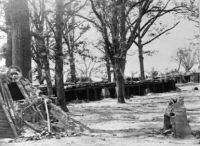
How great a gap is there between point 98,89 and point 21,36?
1279cm

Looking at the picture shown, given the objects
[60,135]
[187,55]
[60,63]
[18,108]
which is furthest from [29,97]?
[187,55]

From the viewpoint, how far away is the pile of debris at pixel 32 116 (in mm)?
7988

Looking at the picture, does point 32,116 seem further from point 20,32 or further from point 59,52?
point 59,52

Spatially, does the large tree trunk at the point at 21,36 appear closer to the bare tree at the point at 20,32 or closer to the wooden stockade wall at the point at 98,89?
the bare tree at the point at 20,32

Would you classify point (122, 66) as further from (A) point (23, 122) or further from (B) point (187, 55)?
(B) point (187, 55)

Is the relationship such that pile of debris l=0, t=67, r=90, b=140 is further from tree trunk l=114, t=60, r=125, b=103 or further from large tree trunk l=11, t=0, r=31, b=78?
tree trunk l=114, t=60, r=125, b=103

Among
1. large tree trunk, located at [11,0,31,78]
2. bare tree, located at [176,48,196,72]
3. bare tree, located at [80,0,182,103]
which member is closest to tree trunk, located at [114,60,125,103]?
bare tree, located at [80,0,182,103]

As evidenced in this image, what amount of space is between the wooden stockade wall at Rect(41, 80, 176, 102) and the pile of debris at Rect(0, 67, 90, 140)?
13.1 metres

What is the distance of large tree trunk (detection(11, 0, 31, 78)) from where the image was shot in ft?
37.2

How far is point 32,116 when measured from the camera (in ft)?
28.7

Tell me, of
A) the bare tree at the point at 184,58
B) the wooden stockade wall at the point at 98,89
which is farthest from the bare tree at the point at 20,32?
the bare tree at the point at 184,58

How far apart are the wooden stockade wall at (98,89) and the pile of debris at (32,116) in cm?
1306

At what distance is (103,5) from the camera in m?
18.4

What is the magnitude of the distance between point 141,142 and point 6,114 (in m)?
3.54
